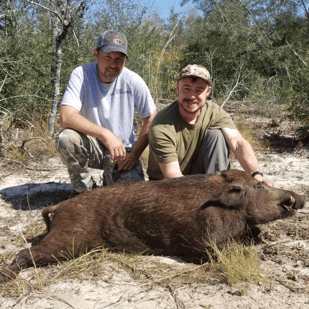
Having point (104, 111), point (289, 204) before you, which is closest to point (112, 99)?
point (104, 111)

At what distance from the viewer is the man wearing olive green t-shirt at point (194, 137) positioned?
407 centimetres

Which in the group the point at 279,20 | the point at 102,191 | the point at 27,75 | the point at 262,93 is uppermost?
the point at 279,20

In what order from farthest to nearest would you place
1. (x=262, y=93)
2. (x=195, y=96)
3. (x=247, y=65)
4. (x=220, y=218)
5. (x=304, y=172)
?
(x=247, y=65), (x=262, y=93), (x=304, y=172), (x=195, y=96), (x=220, y=218)

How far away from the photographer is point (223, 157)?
434 centimetres

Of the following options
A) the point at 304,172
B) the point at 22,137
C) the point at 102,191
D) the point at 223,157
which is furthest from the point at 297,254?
the point at 22,137

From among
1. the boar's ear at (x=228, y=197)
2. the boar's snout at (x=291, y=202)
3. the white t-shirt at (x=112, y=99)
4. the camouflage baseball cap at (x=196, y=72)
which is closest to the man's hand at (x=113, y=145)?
the white t-shirt at (x=112, y=99)

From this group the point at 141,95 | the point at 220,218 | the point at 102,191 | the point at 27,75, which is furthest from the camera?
the point at 27,75

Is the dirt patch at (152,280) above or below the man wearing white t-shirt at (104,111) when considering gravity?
below

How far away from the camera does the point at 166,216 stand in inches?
135

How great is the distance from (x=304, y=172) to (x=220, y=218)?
11.2ft

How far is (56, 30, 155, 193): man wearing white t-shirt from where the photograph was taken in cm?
457

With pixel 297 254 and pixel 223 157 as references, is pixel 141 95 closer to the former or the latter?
pixel 223 157

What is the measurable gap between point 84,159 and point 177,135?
49.0 inches

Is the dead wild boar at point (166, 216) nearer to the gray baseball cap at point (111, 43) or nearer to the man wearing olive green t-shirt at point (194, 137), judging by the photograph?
the man wearing olive green t-shirt at point (194, 137)
